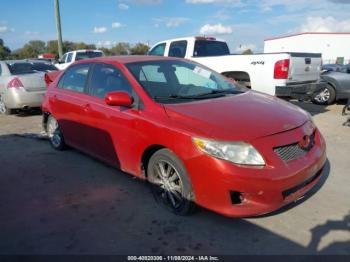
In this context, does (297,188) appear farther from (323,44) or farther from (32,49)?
(32,49)

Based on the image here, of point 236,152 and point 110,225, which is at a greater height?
point 236,152

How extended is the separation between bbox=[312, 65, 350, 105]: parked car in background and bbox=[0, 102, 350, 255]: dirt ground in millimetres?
6178

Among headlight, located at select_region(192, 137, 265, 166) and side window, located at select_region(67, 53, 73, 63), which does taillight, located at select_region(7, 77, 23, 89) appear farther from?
side window, located at select_region(67, 53, 73, 63)

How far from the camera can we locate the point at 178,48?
9703 mm

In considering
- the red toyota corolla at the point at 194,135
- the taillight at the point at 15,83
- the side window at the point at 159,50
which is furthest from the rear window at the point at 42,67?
the red toyota corolla at the point at 194,135

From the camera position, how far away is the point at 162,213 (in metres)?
3.73

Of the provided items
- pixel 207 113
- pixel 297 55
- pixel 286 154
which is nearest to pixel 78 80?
pixel 207 113

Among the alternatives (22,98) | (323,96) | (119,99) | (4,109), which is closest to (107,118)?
(119,99)

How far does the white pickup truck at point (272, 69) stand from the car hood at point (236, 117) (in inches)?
134

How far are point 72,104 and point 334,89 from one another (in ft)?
28.1

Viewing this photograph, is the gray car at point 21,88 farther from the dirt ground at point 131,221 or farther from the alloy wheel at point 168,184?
the alloy wheel at point 168,184

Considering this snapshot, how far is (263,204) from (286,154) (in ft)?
1.75

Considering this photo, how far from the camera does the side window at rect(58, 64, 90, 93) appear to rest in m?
5.15

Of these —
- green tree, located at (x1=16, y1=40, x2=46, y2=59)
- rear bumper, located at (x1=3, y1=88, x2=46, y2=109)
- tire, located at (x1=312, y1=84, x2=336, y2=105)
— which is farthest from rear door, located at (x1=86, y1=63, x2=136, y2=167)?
green tree, located at (x1=16, y1=40, x2=46, y2=59)
